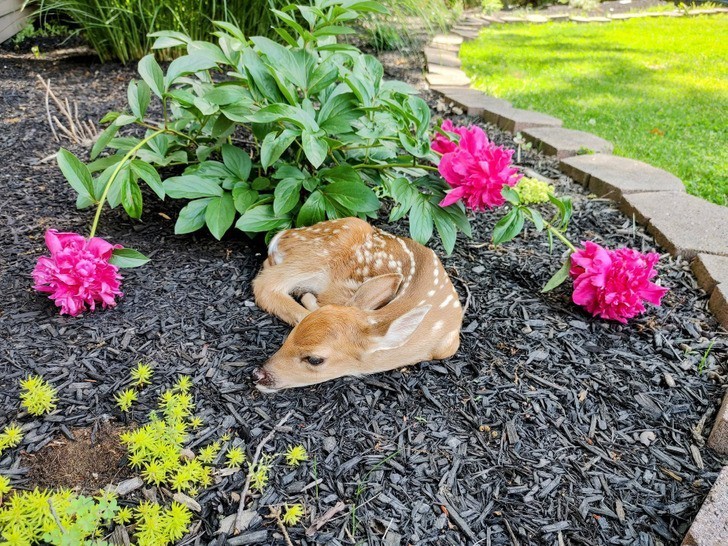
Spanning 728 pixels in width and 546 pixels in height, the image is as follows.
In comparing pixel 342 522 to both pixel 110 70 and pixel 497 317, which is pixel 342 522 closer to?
pixel 497 317

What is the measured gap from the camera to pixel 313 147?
2527 mm

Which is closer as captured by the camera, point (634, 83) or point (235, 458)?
point (235, 458)

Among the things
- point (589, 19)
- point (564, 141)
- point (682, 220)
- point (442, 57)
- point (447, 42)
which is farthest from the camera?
point (589, 19)

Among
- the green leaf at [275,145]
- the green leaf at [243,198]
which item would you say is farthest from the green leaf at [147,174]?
the green leaf at [275,145]

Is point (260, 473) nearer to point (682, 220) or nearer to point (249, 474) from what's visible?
point (249, 474)

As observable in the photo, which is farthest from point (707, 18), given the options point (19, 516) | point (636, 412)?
point (19, 516)

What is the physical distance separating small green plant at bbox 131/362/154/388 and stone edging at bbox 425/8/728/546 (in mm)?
1927

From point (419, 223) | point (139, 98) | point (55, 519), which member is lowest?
point (55, 519)

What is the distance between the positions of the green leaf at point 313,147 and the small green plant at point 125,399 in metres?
1.18

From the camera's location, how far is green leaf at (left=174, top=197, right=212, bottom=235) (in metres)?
2.91

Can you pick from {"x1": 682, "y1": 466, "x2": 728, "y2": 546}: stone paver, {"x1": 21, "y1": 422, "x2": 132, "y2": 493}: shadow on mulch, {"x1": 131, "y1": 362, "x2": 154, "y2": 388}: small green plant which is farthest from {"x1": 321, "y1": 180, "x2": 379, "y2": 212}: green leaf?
{"x1": 682, "y1": 466, "x2": 728, "y2": 546}: stone paver

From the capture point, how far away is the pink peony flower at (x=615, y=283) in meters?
2.61

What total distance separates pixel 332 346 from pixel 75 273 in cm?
110

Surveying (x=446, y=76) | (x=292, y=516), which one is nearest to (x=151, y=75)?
(x=292, y=516)
